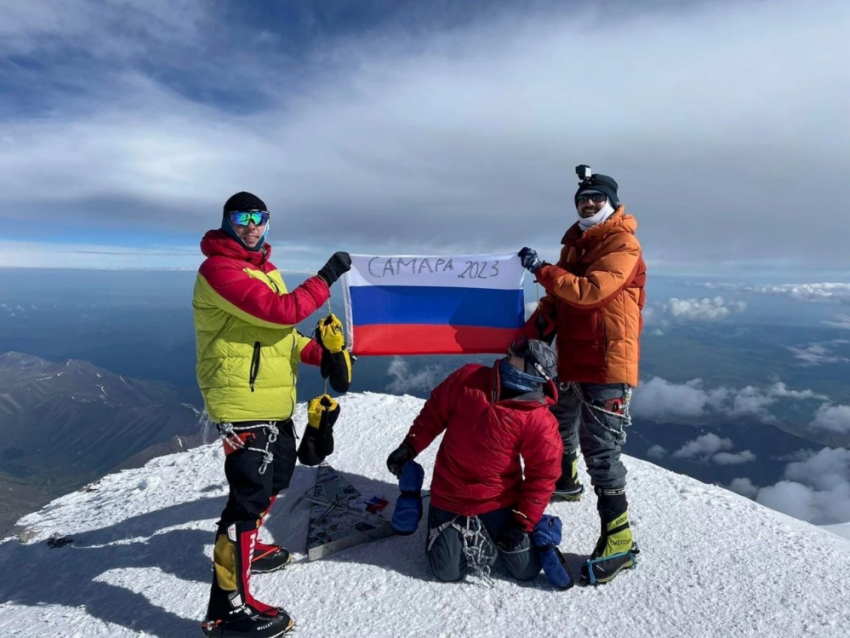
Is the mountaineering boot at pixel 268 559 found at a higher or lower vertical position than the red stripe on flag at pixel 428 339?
lower

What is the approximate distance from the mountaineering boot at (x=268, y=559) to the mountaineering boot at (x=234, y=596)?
90 cm

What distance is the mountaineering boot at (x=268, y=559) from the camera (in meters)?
4.62

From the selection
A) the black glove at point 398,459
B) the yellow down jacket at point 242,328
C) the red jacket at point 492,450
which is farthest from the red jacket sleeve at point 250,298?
the black glove at point 398,459

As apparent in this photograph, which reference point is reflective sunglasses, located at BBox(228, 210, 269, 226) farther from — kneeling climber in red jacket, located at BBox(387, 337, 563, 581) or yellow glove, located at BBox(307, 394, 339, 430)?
kneeling climber in red jacket, located at BBox(387, 337, 563, 581)

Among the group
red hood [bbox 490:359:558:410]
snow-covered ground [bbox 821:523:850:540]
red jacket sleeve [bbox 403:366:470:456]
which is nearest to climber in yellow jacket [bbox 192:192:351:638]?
red jacket sleeve [bbox 403:366:470:456]

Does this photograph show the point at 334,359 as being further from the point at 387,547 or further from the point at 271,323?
the point at 387,547

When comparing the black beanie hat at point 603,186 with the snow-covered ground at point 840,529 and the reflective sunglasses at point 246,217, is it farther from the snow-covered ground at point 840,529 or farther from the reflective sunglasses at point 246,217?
the snow-covered ground at point 840,529

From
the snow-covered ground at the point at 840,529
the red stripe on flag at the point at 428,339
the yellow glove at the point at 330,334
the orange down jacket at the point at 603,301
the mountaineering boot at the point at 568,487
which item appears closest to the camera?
the orange down jacket at the point at 603,301

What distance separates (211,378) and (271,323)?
800mm

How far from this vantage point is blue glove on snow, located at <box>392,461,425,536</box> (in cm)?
468

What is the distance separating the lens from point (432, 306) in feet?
19.9

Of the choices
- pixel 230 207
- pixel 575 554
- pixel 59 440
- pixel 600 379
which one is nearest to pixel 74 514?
pixel 230 207

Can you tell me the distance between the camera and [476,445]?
14.0 ft

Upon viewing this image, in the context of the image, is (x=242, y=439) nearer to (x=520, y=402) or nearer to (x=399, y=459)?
(x=399, y=459)
